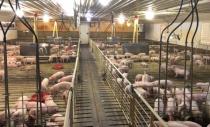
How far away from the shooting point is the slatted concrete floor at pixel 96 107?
3173mm

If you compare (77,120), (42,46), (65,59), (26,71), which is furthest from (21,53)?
(77,120)

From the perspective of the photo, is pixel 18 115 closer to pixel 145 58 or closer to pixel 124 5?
pixel 124 5

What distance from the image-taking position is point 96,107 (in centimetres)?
376

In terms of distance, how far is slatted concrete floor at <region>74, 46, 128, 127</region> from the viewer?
125 inches

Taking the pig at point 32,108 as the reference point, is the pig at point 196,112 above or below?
below

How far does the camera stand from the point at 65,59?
7855 mm

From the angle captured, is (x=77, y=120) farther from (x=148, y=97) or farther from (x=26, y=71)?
(x=26, y=71)

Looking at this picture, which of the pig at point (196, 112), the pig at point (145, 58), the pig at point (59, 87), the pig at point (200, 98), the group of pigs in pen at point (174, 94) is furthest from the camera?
the pig at point (145, 58)

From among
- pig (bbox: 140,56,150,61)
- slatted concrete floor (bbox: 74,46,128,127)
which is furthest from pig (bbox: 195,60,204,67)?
slatted concrete floor (bbox: 74,46,128,127)

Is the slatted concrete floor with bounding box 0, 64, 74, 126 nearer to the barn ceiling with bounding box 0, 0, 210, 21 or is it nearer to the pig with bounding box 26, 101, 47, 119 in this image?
the pig with bounding box 26, 101, 47, 119

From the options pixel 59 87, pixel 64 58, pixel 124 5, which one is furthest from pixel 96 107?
pixel 64 58

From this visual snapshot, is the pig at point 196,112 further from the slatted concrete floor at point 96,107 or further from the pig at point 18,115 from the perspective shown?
the pig at point 18,115

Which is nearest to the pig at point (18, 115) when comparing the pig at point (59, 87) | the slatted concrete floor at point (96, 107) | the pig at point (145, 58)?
the slatted concrete floor at point (96, 107)

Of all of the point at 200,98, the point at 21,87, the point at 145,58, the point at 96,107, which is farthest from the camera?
the point at 145,58
